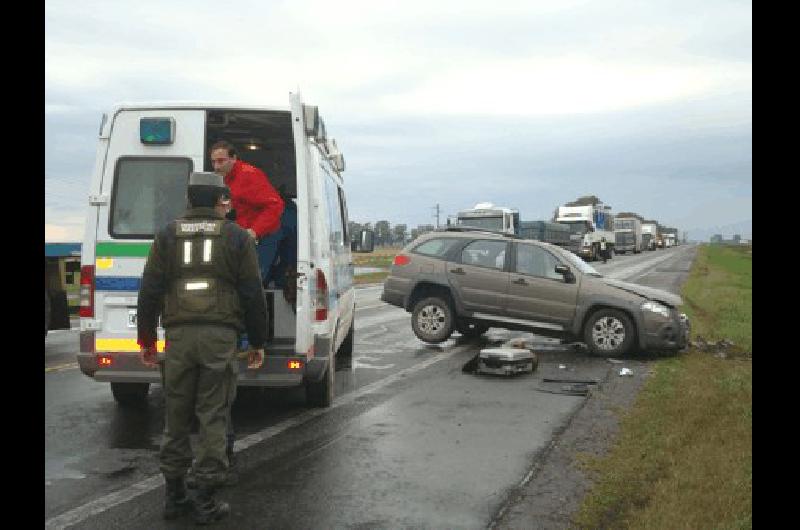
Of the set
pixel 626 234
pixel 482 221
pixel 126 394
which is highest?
pixel 626 234

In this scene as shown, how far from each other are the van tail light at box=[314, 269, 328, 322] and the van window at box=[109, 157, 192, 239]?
57.1 inches

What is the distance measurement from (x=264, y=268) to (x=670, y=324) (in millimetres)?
6859

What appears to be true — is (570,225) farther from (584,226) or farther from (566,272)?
(566,272)

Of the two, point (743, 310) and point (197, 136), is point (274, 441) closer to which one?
point (197, 136)

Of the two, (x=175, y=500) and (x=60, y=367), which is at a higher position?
(x=60, y=367)

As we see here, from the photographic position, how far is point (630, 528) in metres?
4.70

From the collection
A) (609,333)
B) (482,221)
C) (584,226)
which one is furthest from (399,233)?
(609,333)

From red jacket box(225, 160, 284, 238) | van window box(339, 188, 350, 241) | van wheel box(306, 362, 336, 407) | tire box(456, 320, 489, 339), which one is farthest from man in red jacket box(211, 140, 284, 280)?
tire box(456, 320, 489, 339)

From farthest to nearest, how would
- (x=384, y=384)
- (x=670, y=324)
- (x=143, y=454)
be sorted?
1. (x=670, y=324)
2. (x=384, y=384)
3. (x=143, y=454)

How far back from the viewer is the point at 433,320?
13430 mm

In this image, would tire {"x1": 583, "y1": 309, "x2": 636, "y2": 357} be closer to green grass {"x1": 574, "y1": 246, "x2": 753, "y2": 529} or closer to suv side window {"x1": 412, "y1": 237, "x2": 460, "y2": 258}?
green grass {"x1": 574, "y1": 246, "x2": 753, "y2": 529}

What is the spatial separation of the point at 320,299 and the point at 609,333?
643cm

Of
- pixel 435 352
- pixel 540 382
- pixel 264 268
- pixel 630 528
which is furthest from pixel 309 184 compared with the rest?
pixel 435 352

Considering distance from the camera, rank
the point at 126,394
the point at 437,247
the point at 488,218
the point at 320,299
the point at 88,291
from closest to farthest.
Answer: the point at 88,291
the point at 320,299
the point at 126,394
the point at 437,247
the point at 488,218
